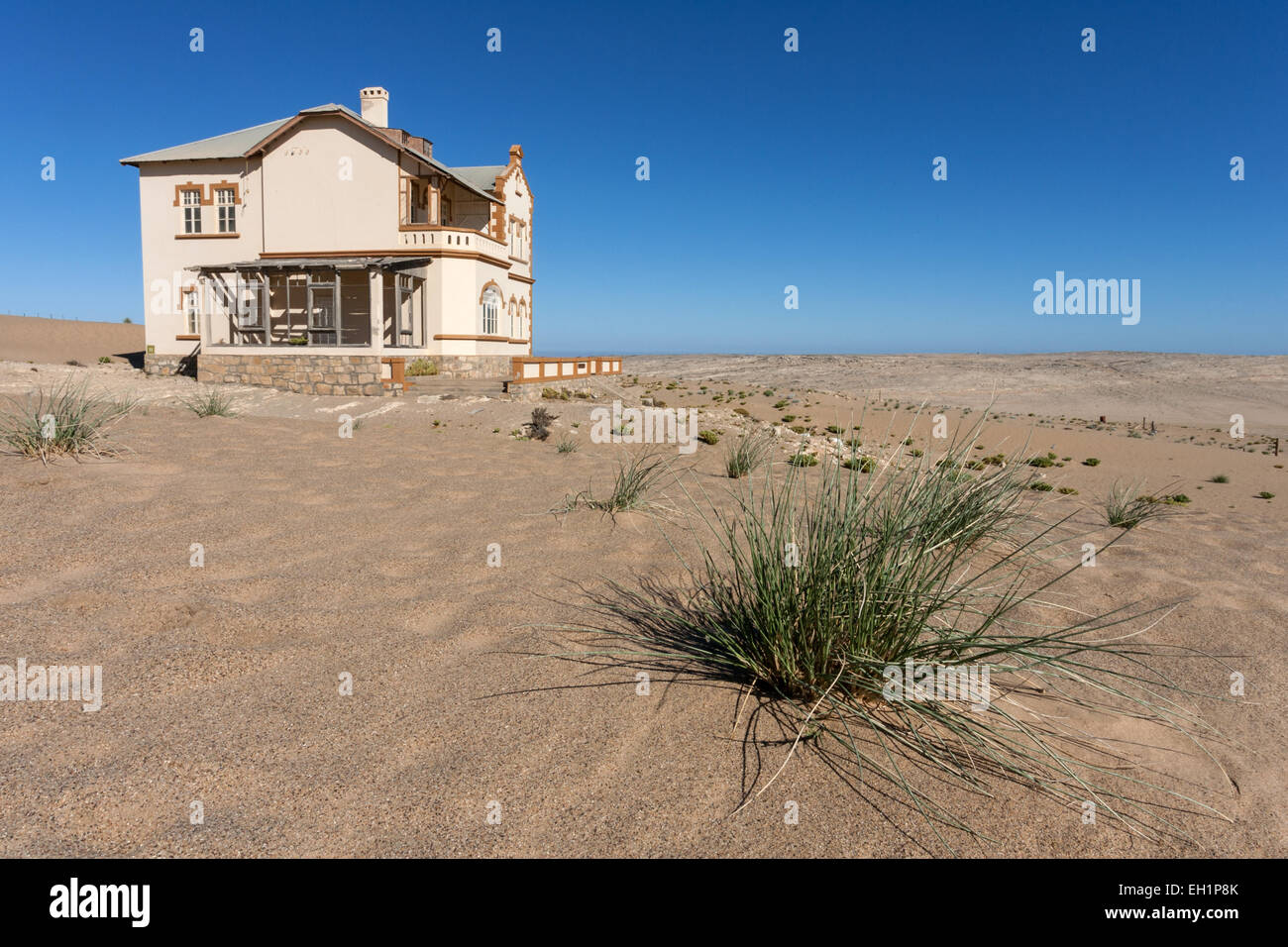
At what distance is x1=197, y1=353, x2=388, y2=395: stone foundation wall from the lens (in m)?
16.6

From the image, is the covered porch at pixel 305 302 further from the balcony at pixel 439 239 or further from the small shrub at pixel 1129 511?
the small shrub at pixel 1129 511

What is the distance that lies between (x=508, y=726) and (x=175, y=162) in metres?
24.3

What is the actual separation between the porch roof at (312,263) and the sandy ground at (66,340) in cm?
923

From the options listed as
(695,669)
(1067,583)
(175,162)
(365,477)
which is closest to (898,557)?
(695,669)

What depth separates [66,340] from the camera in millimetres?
33625

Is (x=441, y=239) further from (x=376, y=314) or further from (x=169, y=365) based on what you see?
(x=169, y=365)

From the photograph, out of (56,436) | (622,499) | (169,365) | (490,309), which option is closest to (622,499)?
(622,499)

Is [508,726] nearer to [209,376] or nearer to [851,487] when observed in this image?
[851,487]

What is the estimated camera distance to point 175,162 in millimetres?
20344

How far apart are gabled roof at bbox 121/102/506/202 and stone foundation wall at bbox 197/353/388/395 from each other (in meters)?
6.39

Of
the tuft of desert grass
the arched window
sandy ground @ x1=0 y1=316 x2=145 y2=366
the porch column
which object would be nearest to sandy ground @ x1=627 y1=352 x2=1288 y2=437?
the arched window

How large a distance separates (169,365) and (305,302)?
179 inches

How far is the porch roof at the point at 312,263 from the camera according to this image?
18.0m

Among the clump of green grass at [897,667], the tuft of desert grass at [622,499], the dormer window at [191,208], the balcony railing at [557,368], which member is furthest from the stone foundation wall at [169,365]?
the clump of green grass at [897,667]
